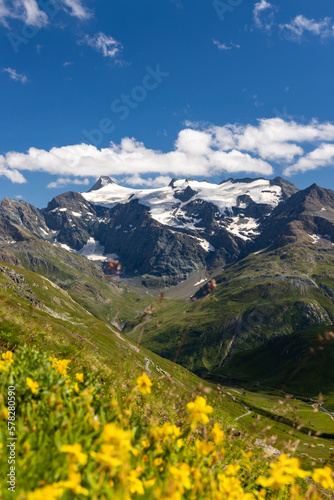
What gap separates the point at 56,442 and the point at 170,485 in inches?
49.0

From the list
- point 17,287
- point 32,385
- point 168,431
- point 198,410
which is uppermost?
point 198,410

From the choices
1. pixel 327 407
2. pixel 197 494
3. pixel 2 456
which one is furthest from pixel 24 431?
pixel 327 407

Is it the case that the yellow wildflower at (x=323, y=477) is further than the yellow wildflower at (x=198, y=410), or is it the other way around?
the yellow wildflower at (x=198, y=410)

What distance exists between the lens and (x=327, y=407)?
172625 mm

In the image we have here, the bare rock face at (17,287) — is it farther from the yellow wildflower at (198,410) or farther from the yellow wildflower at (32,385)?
the yellow wildflower at (198,410)

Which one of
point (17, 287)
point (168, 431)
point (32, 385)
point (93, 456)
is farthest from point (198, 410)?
point (17, 287)

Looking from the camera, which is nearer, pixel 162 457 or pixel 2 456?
pixel 2 456

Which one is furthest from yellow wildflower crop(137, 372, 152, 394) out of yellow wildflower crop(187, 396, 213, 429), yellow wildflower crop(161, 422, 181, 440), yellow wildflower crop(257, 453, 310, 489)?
yellow wildflower crop(257, 453, 310, 489)

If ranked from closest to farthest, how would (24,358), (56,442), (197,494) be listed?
(56,442) < (197,494) < (24,358)

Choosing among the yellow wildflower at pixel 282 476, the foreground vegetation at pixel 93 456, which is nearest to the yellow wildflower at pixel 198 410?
the foreground vegetation at pixel 93 456

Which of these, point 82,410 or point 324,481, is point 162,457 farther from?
point 324,481

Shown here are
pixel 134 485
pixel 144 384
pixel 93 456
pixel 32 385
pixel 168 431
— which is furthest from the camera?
pixel 144 384

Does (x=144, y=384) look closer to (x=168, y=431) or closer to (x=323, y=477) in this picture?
(x=168, y=431)

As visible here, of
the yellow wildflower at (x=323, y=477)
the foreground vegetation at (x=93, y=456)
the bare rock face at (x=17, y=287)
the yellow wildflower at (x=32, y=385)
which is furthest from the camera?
the bare rock face at (x=17, y=287)
